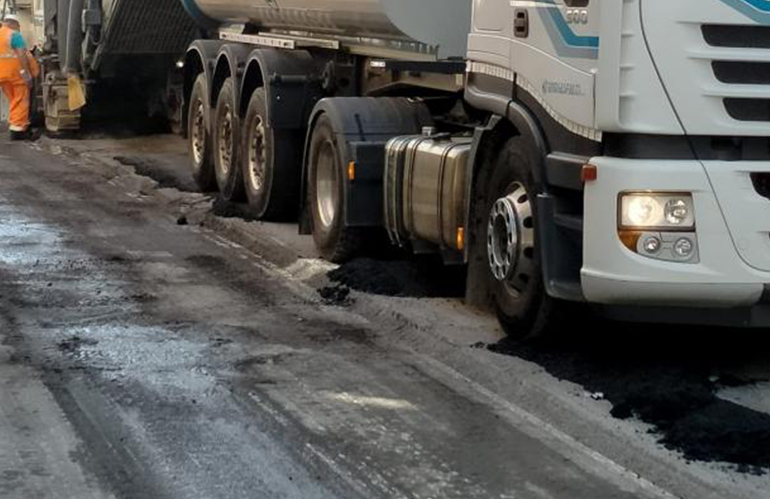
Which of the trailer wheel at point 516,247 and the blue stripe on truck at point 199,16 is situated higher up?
the blue stripe on truck at point 199,16

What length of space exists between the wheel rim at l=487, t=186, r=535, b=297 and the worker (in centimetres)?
1465

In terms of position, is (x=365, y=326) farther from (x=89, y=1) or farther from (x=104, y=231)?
(x=89, y=1)

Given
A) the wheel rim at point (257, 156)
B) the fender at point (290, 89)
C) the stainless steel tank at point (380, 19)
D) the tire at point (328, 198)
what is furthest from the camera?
the wheel rim at point (257, 156)

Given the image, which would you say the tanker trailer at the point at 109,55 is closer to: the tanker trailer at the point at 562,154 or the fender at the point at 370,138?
the tanker trailer at the point at 562,154

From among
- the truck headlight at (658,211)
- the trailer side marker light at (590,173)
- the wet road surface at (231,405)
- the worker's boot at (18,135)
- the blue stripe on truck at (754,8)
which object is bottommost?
the worker's boot at (18,135)

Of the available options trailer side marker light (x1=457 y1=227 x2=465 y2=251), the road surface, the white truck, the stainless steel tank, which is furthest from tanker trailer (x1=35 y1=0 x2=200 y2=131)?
trailer side marker light (x1=457 y1=227 x2=465 y2=251)

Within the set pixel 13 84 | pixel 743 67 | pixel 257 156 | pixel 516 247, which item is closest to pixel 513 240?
pixel 516 247

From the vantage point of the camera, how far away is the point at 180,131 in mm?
20344

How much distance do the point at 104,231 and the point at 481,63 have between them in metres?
5.06

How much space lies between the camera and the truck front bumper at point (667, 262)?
649cm

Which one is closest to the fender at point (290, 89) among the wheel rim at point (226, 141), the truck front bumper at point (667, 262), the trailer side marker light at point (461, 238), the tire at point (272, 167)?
the tire at point (272, 167)

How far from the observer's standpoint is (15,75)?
21.5 m

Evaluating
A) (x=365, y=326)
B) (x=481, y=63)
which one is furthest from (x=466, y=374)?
(x=481, y=63)

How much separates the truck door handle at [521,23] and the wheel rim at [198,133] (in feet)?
24.0
